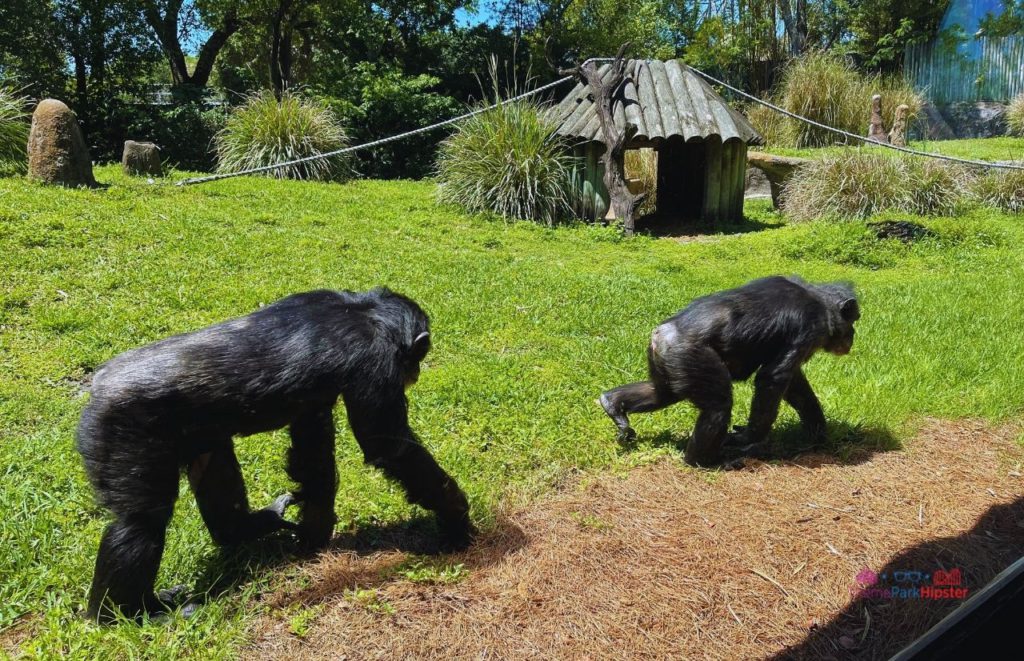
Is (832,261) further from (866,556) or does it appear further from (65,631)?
(65,631)

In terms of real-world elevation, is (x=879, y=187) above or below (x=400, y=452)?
above

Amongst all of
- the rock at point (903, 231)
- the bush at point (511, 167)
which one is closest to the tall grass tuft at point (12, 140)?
the bush at point (511, 167)

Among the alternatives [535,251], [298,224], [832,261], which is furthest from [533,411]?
[832,261]

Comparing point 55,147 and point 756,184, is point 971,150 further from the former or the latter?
point 55,147

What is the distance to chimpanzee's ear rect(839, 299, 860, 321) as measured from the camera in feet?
16.7

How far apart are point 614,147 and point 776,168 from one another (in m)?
4.79

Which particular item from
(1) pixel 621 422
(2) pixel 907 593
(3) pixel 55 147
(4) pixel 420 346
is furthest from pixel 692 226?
(4) pixel 420 346

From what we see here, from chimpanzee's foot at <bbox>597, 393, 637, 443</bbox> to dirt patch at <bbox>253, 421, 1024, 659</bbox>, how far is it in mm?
359

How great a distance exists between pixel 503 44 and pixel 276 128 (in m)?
10.8

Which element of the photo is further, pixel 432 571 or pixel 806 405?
pixel 806 405

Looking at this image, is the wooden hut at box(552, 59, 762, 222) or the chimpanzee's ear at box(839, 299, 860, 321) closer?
the chimpanzee's ear at box(839, 299, 860, 321)

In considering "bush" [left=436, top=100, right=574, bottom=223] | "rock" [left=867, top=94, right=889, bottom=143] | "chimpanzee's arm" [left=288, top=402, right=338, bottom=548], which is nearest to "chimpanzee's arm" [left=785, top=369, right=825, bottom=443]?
"chimpanzee's arm" [left=288, top=402, right=338, bottom=548]

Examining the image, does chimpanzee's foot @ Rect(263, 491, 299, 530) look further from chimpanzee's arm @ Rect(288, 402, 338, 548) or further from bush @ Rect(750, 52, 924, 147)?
bush @ Rect(750, 52, 924, 147)

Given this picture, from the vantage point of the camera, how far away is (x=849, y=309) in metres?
5.12
